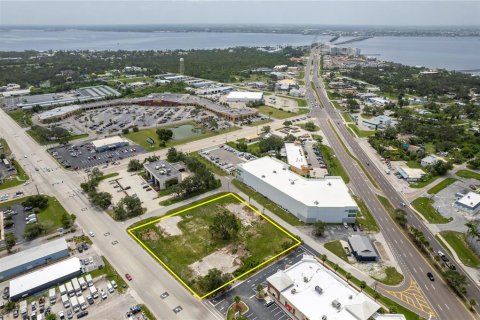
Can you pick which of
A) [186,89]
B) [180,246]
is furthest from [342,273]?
[186,89]

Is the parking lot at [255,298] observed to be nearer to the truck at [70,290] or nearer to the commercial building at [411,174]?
the truck at [70,290]

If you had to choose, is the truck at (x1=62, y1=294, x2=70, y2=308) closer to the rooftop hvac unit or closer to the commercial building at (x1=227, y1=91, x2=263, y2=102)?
the rooftop hvac unit

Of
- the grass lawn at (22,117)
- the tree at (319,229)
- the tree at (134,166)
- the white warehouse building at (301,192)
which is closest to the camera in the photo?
the tree at (319,229)

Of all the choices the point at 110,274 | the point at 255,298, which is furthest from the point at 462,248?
the point at 110,274

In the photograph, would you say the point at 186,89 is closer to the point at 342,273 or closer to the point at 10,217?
the point at 10,217

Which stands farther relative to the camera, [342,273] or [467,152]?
[467,152]

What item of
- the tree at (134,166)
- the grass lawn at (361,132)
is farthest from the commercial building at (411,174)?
the tree at (134,166)
